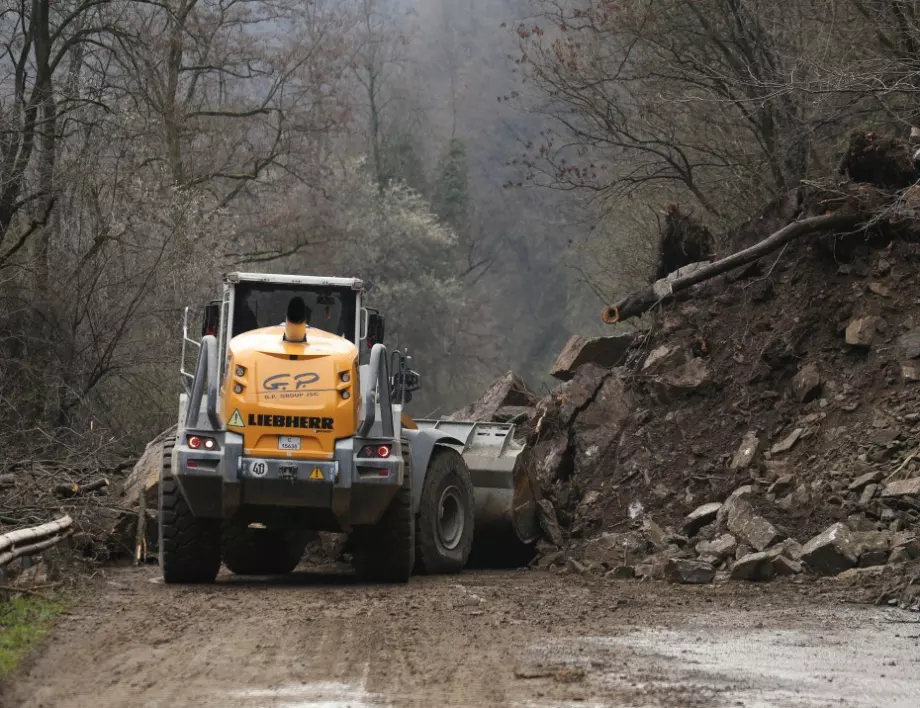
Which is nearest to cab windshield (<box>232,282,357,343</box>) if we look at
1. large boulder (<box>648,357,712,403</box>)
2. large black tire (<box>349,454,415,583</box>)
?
large black tire (<box>349,454,415,583</box>)

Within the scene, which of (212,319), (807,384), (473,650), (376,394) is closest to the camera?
(473,650)

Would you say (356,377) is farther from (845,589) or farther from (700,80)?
(700,80)

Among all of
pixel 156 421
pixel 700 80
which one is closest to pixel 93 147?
pixel 156 421

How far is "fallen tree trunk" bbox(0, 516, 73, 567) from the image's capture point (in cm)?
1053

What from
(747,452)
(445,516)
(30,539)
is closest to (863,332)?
(747,452)

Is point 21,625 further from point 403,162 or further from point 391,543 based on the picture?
point 403,162

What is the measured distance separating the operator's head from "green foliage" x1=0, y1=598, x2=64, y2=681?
129 inches

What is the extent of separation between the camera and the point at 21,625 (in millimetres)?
9477

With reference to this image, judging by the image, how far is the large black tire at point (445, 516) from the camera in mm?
14250

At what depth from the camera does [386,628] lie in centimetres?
956

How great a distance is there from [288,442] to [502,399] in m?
9.10

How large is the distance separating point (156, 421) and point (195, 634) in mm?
16150

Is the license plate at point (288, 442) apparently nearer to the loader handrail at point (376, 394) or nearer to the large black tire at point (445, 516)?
the loader handrail at point (376, 394)

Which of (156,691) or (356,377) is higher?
(356,377)
